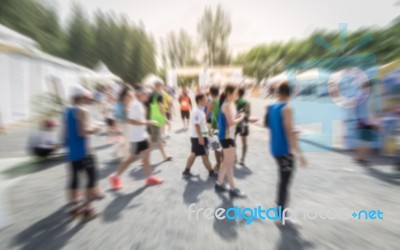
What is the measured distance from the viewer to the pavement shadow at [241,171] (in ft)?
17.2

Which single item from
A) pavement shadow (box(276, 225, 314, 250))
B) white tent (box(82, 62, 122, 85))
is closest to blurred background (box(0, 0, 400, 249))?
pavement shadow (box(276, 225, 314, 250))

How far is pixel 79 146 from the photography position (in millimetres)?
3385

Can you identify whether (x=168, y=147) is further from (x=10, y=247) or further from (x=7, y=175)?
(x=10, y=247)

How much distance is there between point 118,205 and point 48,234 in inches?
38.9

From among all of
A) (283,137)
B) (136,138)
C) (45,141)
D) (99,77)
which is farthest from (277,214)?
(99,77)

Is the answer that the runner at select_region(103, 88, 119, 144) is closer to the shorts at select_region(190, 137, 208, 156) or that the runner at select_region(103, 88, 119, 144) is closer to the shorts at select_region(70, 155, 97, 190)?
the shorts at select_region(190, 137, 208, 156)

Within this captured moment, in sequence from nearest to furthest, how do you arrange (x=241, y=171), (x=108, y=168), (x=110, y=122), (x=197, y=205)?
(x=197, y=205) → (x=241, y=171) → (x=108, y=168) → (x=110, y=122)

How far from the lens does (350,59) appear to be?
7664 millimetres

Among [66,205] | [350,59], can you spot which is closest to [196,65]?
[350,59]

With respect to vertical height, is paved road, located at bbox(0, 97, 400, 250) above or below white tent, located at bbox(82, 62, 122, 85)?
below

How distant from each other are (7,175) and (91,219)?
307 cm

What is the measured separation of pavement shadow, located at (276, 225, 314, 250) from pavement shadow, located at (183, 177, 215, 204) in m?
1.42

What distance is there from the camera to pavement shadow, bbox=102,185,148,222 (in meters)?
3.66

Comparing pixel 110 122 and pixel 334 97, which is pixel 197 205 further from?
pixel 334 97
